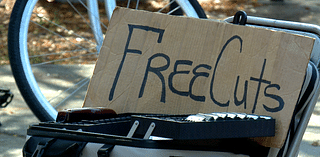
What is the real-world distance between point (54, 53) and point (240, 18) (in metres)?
1.44

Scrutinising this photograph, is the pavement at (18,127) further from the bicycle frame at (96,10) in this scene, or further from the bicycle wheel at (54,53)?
the bicycle frame at (96,10)

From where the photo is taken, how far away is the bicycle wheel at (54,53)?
2.16 m

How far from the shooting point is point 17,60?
2.16m

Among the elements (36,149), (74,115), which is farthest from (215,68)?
(36,149)

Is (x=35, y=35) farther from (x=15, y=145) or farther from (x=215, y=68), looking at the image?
(x=215, y=68)

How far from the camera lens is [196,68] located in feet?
4.68

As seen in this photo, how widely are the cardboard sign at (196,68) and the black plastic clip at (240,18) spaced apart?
133mm

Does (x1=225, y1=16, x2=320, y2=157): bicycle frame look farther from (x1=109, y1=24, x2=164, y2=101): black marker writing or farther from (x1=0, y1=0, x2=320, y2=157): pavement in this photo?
(x1=0, y1=0, x2=320, y2=157): pavement

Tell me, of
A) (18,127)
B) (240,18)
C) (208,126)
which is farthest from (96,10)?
(208,126)

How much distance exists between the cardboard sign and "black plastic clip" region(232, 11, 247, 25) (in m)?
0.13

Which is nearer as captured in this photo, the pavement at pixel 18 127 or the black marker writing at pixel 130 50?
the black marker writing at pixel 130 50

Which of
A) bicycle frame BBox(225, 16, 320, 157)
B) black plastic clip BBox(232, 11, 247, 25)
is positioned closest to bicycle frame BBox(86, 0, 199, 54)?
bicycle frame BBox(225, 16, 320, 157)

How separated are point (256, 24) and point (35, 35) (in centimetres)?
454

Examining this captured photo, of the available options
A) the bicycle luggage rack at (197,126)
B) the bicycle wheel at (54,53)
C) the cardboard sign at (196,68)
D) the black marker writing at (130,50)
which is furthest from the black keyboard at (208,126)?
the bicycle wheel at (54,53)
